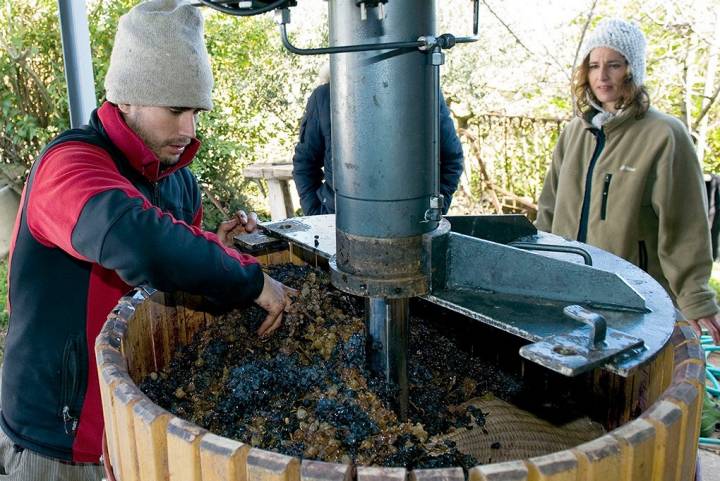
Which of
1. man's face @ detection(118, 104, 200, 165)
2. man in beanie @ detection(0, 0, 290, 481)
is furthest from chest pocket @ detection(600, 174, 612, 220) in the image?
man's face @ detection(118, 104, 200, 165)

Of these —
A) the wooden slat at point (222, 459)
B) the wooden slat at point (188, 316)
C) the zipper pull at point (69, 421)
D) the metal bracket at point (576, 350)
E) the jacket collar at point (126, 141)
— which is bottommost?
the zipper pull at point (69, 421)

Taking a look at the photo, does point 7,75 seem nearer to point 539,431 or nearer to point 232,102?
point 232,102

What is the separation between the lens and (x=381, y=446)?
1.51m

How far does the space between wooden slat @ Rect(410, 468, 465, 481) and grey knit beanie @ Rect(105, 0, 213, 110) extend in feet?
4.53

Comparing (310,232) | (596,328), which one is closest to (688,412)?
(596,328)

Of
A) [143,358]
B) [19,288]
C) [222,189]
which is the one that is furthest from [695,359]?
[222,189]

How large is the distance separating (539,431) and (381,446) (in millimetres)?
604

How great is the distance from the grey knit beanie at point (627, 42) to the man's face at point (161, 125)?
2.08 meters

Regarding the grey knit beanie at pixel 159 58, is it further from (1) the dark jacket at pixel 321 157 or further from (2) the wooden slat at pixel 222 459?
(1) the dark jacket at pixel 321 157

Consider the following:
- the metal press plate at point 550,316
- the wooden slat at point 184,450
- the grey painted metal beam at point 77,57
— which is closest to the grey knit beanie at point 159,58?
the metal press plate at point 550,316

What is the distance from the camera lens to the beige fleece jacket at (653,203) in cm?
321

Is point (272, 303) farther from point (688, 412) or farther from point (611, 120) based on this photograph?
point (611, 120)

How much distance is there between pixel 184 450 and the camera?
1263 millimetres

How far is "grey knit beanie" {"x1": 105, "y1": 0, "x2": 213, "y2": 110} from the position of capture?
203 centimetres
